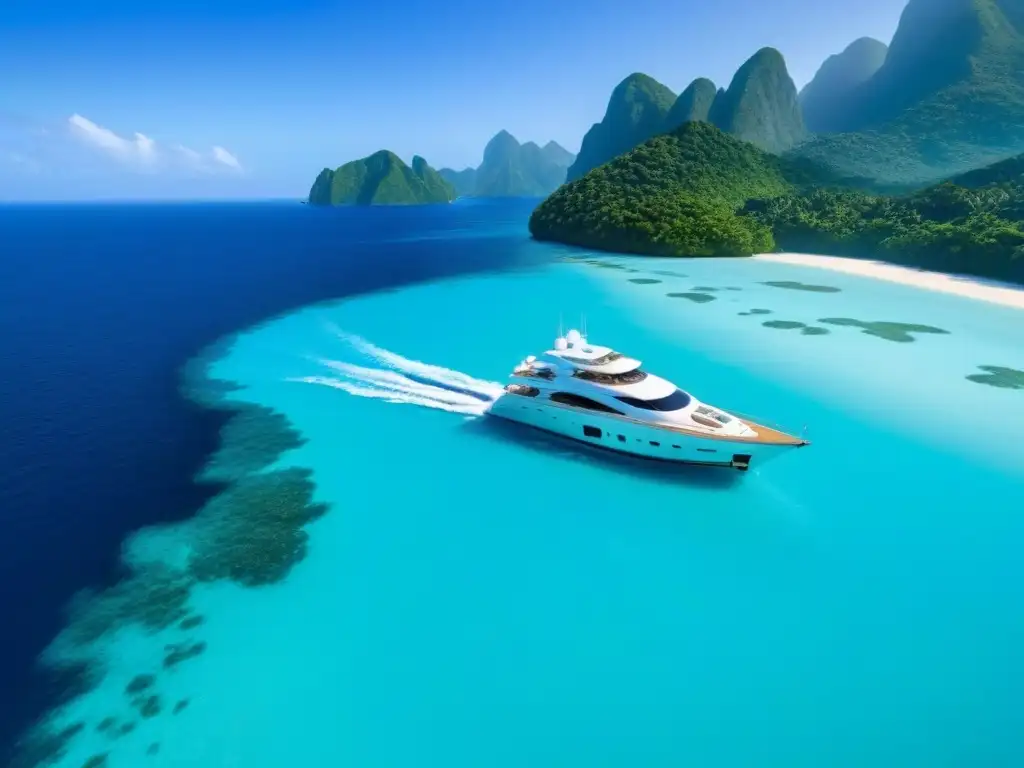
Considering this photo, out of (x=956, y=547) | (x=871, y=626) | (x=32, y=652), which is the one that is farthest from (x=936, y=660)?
(x=32, y=652)

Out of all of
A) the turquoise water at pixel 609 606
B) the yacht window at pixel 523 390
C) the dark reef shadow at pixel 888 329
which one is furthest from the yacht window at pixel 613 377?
the dark reef shadow at pixel 888 329

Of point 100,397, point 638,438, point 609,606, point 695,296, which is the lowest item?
point 609,606

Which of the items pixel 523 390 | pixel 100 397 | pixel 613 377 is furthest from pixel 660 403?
pixel 100 397

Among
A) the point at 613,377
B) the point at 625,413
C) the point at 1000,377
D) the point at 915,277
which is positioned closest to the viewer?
the point at 625,413

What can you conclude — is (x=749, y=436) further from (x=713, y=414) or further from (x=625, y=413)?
(x=625, y=413)

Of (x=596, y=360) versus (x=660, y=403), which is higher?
(x=596, y=360)

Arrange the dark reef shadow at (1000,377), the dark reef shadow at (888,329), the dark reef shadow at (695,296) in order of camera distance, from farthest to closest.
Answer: the dark reef shadow at (695,296) → the dark reef shadow at (888,329) → the dark reef shadow at (1000,377)

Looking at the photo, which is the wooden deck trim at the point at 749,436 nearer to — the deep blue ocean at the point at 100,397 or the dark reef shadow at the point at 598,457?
the dark reef shadow at the point at 598,457
